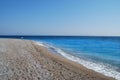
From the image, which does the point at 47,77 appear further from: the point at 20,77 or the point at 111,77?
the point at 111,77

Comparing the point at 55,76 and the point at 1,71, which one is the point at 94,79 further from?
the point at 1,71

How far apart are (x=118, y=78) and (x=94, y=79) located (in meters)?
1.71

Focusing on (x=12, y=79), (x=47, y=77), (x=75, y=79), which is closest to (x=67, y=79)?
(x=75, y=79)

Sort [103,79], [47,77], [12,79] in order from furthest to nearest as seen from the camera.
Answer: [103,79] < [47,77] < [12,79]

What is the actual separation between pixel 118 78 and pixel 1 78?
677cm

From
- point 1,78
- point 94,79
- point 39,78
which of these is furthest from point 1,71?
point 94,79

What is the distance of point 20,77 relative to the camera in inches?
400

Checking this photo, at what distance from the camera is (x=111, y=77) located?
11.7 meters

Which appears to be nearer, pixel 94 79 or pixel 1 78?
pixel 1 78

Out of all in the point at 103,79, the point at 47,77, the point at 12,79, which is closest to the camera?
the point at 12,79

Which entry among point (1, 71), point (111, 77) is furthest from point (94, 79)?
point (1, 71)

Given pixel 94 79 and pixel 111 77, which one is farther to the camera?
pixel 111 77

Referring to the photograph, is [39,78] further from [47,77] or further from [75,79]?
[75,79]

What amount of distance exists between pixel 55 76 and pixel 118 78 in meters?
3.88
